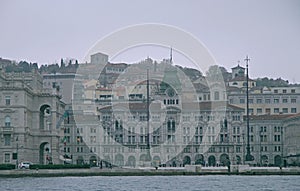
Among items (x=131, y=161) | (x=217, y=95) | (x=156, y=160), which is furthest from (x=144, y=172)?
(x=217, y=95)

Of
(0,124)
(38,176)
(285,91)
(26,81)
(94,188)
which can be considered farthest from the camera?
(285,91)

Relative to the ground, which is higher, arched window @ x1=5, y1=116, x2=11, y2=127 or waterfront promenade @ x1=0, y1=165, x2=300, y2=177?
arched window @ x1=5, y1=116, x2=11, y2=127

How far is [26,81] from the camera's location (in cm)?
12488

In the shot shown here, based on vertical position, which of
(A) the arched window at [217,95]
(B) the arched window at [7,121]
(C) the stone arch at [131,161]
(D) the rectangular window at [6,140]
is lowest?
(C) the stone arch at [131,161]

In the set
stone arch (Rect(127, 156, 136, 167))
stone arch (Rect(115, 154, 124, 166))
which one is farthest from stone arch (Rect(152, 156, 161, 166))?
stone arch (Rect(115, 154, 124, 166))

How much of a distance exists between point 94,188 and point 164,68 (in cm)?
12624

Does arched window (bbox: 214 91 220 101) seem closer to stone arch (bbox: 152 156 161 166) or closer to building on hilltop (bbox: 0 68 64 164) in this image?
stone arch (bbox: 152 156 161 166)

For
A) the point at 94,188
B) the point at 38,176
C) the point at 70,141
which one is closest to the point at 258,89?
the point at 70,141

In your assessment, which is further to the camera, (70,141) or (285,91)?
(285,91)

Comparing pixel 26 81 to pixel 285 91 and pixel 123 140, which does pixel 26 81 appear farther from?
pixel 285 91

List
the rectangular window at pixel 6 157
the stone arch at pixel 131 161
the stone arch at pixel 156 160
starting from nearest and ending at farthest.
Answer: the rectangular window at pixel 6 157
the stone arch at pixel 156 160
the stone arch at pixel 131 161

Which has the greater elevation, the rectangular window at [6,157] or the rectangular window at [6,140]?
the rectangular window at [6,140]

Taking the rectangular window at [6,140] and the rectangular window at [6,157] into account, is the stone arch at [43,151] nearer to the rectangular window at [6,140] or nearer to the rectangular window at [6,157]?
the rectangular window at [6,140]

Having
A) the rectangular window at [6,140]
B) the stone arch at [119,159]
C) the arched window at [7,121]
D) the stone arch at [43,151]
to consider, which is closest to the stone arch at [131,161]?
the stone arch at [119,159]
